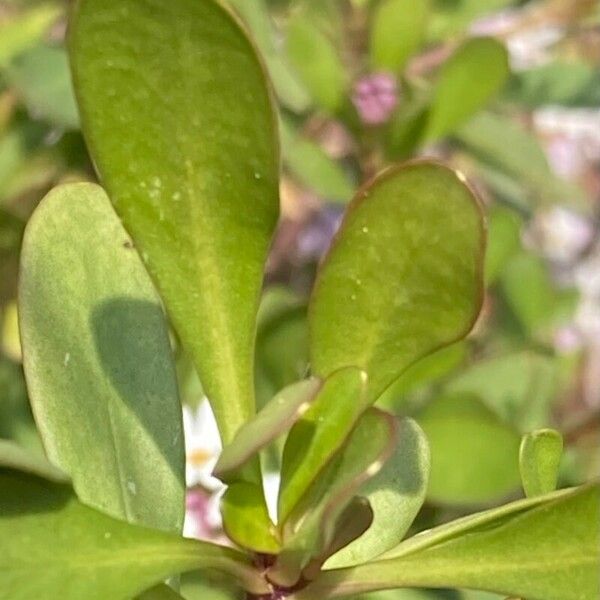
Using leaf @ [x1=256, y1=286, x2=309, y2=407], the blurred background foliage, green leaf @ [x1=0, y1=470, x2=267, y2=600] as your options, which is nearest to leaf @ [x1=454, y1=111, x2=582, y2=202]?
the blurred background foliage

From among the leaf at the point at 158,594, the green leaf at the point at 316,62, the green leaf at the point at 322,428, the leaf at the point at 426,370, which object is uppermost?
the green leaf at the point at 322,428

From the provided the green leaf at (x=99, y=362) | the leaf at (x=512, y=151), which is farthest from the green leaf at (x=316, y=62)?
the green leaf at (x=99, y=362)

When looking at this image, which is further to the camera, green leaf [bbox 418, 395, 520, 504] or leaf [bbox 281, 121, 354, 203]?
leaf [bbox 281, 121, 354, 203]

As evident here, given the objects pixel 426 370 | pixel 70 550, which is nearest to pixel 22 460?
pixel 70 550

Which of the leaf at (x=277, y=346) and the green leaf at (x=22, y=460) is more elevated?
the green leaf at (x=22, y=460)

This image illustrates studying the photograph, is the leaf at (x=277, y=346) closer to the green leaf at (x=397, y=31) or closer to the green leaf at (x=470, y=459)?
the green leaf at (x=470, y=459)

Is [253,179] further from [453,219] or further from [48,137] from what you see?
[48,137]

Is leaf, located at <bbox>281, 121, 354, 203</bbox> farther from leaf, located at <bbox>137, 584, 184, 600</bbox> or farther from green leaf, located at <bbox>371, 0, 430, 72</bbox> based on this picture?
leaf, located at <bbox>137, 584, 184, 600</bbox>
